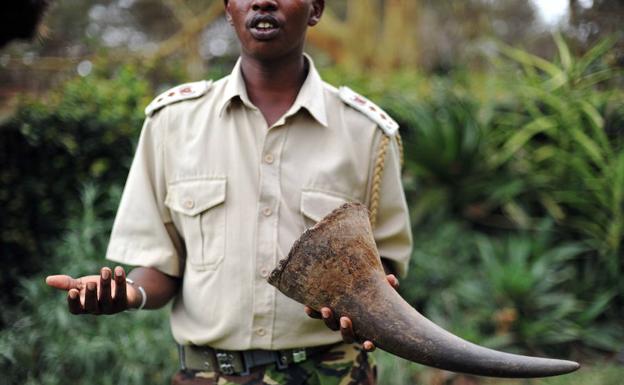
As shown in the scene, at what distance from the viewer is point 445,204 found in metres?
5.80

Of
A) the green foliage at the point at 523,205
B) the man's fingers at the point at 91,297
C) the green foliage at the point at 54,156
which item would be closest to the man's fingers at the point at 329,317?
the man's fingers at the point at 91,297

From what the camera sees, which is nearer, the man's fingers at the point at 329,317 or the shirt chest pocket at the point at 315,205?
the man's fingers at the point at 329,317

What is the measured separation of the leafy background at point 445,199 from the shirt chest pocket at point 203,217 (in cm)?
187

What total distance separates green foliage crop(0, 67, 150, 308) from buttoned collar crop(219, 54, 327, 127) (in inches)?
90.4

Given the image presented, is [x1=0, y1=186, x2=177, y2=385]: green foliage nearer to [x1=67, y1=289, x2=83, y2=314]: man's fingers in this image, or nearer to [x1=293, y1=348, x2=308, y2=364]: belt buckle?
[x1=293, y1=348, x2=308, y2=364]: belt buckle

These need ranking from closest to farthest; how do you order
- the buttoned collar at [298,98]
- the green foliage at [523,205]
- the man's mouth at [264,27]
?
the man's mouth at [264,27] < the buttoned collar at [298,98] < the green foliage at [523,205]

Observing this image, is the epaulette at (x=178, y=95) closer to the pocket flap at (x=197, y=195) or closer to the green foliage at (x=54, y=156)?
the pocket flap at (x=197, y=195)

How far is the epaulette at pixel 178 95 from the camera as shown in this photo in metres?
2.47

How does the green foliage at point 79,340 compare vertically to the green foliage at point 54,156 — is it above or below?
below

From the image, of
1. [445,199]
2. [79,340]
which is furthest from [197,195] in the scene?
[445,199]

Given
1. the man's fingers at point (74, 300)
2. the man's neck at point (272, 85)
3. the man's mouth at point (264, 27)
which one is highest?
the man's mouth at point (264, 27)

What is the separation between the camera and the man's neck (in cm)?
243

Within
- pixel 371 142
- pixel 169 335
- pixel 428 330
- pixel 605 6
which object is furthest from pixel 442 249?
pixel 428 330

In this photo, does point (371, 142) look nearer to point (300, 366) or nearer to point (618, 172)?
point (300, 366)
